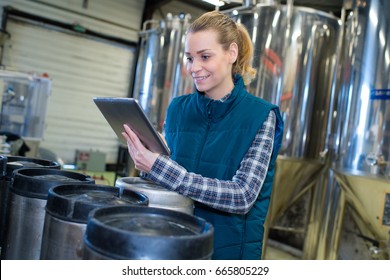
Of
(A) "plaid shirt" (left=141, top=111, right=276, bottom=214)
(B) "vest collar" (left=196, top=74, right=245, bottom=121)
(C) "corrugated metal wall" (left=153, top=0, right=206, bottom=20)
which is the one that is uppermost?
(C) "corrugated metal wall" (left=153, top=0, right=206, bottom=20)

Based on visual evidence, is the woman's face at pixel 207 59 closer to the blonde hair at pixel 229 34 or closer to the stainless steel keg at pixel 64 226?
the blonde hair at pixel 229 34

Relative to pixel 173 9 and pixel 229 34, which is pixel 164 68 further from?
pixel 229 34

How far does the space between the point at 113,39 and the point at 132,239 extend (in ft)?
20.6

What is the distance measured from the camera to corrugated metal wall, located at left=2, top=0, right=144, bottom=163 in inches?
227

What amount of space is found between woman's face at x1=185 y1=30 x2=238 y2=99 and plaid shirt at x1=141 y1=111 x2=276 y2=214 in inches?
9.9

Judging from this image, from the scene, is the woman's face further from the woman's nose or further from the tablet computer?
the tablet computer

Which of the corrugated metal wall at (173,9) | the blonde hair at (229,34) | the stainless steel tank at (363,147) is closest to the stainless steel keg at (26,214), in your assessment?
the blonde hair at (229,34)

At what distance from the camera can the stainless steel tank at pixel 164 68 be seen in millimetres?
4770

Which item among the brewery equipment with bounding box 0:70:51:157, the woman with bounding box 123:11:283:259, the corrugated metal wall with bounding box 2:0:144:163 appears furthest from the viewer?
the corrugated metal wall with bounding box 2:0:144:163

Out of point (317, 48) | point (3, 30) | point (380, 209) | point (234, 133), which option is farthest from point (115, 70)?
point (234, 133)

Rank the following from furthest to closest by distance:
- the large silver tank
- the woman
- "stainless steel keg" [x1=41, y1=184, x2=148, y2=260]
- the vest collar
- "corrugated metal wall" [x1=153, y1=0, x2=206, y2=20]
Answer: "corrugated metal wall" [x1=153, y1=0, x2=206, y2=20]
the large silver tank
the vest collar
the woman
"stainless steel keg" [x1=41, y1=184, x2=148, y2=260]

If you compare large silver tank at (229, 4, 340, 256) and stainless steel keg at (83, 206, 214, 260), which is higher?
large silver tank at (229, 4, 340, 256)

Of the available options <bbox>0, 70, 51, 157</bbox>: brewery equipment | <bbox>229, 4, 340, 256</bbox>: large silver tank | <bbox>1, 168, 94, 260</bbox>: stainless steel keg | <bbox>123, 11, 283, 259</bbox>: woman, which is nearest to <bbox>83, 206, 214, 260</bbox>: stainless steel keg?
<bbox>1, 168, 94, 260</bbox>: stainless steel keg
